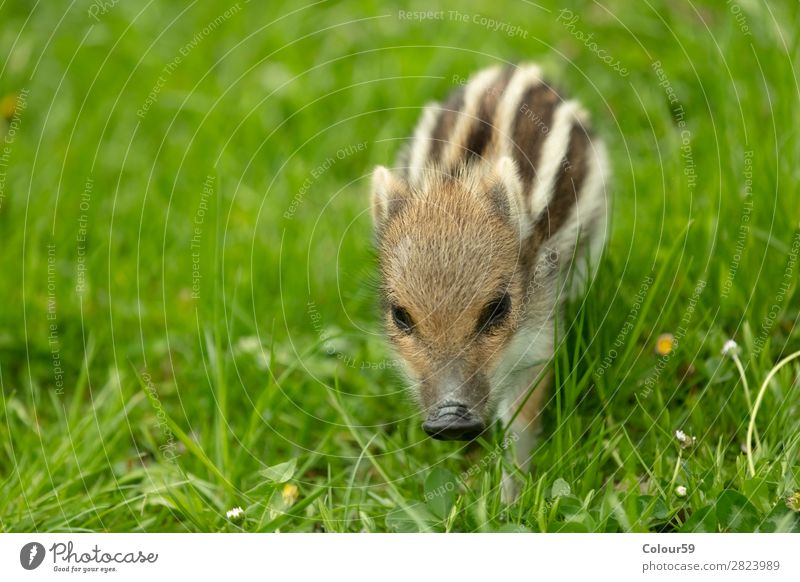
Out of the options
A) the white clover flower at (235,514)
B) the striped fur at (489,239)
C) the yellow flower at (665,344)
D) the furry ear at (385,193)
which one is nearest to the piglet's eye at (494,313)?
the striped fur at (489,239)

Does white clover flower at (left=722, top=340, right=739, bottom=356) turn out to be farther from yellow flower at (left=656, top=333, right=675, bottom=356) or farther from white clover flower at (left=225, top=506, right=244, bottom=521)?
white clover flower at (left=225, top=506, right=244, bottom=521)

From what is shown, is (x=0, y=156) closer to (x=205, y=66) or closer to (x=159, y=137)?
(x=159, y=137)

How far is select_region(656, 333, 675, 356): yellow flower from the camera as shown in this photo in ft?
11.3

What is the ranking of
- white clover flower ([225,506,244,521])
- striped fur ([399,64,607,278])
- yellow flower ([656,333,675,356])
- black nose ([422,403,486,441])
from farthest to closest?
1. striped fur ([399,64,607,278])
2. yellow flower ([656,333,675,356])
3. white clover flower ([225,506,244,521])
4. black nose ([422,403,486,441])

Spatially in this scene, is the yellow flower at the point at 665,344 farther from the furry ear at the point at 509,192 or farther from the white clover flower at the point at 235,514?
the white clover flower at the point at 235,514

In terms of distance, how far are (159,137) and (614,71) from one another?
8.67ft

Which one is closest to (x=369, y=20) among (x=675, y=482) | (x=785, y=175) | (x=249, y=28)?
(x=249, y=28)

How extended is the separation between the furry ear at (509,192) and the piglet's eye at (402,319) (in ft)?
1.70

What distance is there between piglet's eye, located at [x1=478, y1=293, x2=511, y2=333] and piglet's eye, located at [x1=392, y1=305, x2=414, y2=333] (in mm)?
242

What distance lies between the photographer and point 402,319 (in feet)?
10.6

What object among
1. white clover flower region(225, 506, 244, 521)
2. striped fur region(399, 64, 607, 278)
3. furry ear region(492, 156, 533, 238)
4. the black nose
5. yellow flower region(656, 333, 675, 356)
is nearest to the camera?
the black nose

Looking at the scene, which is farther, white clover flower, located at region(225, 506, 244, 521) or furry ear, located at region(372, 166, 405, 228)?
furry ear, located at region(372, 166, 405, 228)

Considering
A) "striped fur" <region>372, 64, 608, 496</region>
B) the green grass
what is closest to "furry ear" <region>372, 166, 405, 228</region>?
"striped fur" <region>372, 64, 608, 496</region>
